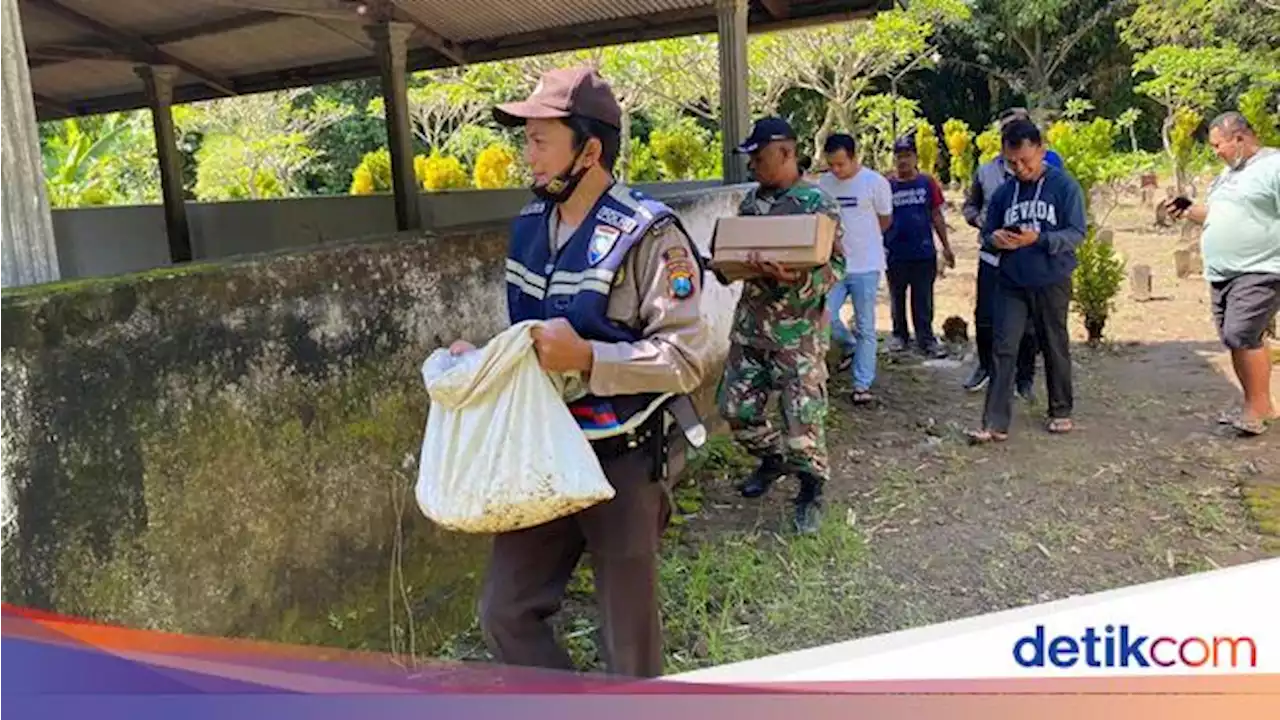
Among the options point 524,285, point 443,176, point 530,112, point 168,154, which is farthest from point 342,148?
point 530,112

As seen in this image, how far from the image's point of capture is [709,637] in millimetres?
3596

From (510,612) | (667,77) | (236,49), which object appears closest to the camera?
(510,612)

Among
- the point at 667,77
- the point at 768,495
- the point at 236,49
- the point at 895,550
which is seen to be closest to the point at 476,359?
the point at 895,550

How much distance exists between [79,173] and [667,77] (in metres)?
9.81

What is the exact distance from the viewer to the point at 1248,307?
16.7ft

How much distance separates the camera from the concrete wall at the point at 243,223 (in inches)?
366

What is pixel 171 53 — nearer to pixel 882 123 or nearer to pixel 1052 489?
pixel 1052 489

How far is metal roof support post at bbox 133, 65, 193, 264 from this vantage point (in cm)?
848

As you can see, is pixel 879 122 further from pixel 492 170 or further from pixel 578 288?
pixel 578 288

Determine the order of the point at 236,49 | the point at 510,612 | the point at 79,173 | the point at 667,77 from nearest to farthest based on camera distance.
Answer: the point at 510,612
the point at 236,49
the point at 667,77
the point at 79,173

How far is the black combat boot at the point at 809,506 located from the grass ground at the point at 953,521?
0.06 meters

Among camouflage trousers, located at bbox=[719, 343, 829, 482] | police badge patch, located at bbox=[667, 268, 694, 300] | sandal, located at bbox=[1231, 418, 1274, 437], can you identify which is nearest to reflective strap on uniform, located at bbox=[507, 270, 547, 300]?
police badge patch, located at bbox=[667, 268, 694, 300]

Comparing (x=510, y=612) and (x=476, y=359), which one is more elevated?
(x=476, y=359)

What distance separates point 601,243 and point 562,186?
163 millimetres
